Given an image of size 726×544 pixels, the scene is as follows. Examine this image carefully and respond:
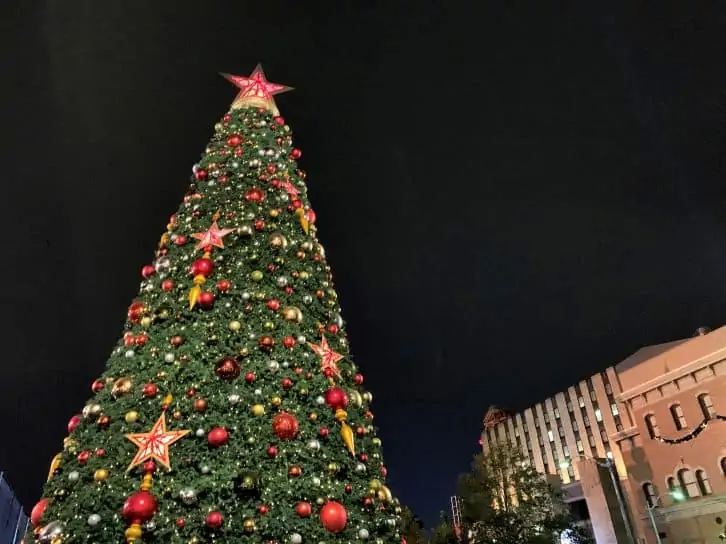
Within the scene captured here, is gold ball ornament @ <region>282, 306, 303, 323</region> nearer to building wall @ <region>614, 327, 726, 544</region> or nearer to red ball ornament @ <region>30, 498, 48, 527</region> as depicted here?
red ball ornament @ <region>30, 498, 48, 527</region>

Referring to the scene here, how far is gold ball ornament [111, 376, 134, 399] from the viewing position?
475 centimetres

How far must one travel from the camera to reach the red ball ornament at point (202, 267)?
216 inches

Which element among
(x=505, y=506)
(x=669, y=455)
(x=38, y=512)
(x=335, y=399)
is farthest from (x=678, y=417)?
(x=38, y=512)

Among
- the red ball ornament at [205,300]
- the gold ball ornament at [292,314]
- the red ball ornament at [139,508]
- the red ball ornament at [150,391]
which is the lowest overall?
the red ball ornament at [139,508]

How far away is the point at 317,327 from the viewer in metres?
5.83

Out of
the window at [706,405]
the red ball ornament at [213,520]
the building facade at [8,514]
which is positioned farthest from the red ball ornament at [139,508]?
the building facade at [8,514]

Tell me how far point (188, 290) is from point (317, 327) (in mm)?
1613

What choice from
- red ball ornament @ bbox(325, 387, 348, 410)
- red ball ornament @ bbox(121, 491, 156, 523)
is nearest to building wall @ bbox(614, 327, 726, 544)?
red ball ornament @ bbox(325, 387, 348, 410)

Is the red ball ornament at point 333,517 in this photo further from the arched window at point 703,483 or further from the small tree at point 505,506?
the arched window at point 703,483

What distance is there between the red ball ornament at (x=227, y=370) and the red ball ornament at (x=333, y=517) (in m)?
1.55

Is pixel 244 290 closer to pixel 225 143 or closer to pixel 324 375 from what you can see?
pixel 324 375

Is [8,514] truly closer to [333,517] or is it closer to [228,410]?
[228,410]

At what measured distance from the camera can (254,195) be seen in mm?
6379

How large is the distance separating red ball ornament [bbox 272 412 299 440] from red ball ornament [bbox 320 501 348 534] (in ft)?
2.35
